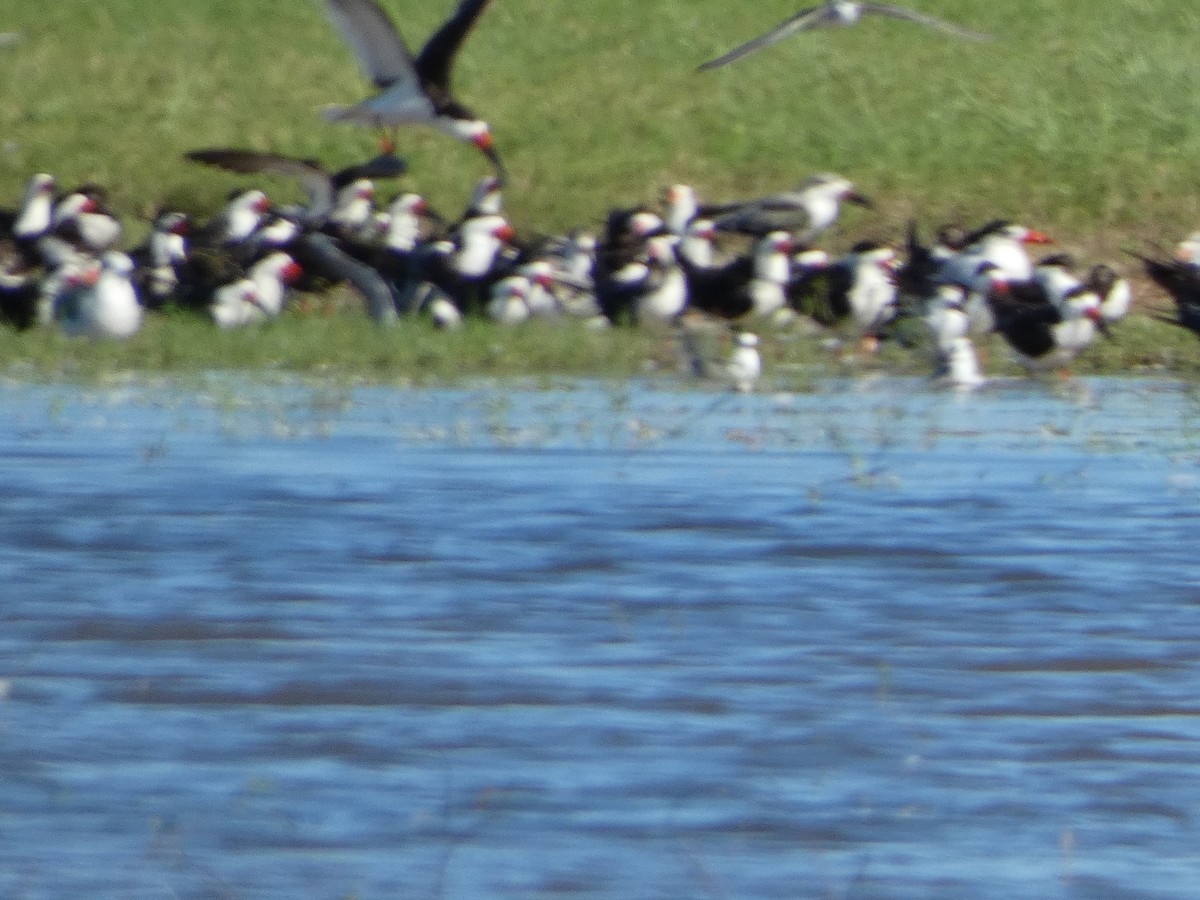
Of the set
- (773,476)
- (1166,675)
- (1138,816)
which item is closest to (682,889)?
(1138,816)

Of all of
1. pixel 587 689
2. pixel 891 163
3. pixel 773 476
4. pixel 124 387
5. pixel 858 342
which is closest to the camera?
pixel 587 689

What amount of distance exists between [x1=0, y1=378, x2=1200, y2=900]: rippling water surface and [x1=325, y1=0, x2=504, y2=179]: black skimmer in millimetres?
4280

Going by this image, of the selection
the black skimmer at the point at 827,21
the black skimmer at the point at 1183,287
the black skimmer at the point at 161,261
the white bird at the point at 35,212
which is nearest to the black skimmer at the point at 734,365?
the black skimmer at the point at 827,21

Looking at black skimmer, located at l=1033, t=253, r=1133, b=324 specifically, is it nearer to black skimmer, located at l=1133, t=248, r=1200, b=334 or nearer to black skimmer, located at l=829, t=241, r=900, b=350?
black skimmer, located at l=829, t=241, r=900, b=350

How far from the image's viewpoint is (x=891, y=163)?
2428 centimetres

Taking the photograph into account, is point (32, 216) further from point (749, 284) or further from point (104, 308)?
point (749, 284)

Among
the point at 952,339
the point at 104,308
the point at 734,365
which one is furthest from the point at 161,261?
the point at 952,339

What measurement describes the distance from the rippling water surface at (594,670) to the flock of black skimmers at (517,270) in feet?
16.6

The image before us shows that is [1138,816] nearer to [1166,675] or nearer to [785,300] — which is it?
[1166,675]

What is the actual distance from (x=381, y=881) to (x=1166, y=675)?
2134mm

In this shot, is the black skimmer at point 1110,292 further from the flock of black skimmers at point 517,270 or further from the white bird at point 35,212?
the white bird at point 35,212

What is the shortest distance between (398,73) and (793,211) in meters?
7.18

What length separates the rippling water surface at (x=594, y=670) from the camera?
3967mm

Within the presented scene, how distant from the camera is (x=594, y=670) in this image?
5375 mm
